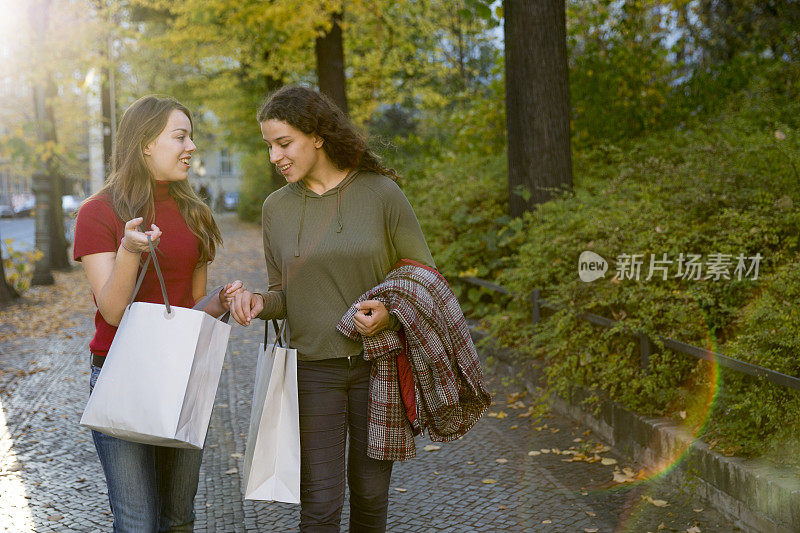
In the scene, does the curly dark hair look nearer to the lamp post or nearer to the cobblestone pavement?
the cobblestone pavement

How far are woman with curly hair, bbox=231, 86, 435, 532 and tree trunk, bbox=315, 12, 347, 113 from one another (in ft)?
44.6

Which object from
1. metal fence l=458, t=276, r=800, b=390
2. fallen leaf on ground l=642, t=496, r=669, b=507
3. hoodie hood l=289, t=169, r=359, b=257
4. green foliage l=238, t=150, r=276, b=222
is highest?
green foliage l=238, t=150, r=276, b=222

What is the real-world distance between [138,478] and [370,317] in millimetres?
919

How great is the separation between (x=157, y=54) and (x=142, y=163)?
34.0 metres

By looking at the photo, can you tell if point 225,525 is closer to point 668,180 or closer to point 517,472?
point 517,472

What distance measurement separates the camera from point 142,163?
2.81 m

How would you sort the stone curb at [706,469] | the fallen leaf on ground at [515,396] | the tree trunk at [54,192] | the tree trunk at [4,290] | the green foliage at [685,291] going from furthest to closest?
the tree trunk at [54,192] < the tree trunk at [4,290] < the fallen leaf on ground at [515,396] < the green foliage at [685,291] < the stone curb at [706,469]

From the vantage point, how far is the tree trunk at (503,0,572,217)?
28.0 feet

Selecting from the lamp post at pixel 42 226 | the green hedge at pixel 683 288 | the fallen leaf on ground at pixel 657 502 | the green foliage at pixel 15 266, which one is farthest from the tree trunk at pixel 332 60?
the fallen leaf on ground at pixel 657 502

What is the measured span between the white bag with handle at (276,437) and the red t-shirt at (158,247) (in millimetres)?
402

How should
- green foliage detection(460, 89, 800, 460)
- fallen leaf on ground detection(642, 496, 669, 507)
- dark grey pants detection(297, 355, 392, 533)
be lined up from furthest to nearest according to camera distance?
fallen leaf on ground detection(642, 496, 669, 507) < green foliage detection(460, 89, 800, 460) < dark grey pants detection(297, 355, 392, 533)

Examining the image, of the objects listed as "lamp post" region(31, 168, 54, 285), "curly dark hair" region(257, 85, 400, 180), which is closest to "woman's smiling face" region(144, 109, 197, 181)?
"curly dark hair" region(257, 85, 400, 180)

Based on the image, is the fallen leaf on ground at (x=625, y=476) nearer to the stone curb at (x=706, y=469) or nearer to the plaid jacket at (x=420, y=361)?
the stone curb at (x=706, y=469)

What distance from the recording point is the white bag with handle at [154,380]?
244cm
